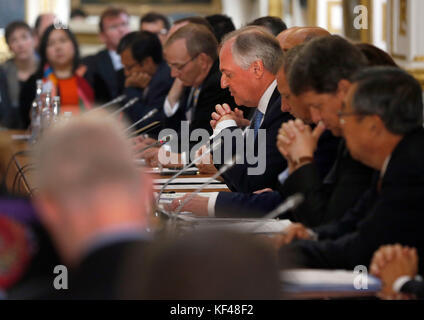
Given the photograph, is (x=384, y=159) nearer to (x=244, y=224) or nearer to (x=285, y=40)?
(x=244, y=224)

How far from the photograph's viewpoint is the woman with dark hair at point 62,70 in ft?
23.5

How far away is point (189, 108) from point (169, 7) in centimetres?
919

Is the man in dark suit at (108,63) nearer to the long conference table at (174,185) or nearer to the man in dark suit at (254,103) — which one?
the long conference table at (174,185)

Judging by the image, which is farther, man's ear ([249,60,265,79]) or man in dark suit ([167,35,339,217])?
man's ear ([249,60,265,79])

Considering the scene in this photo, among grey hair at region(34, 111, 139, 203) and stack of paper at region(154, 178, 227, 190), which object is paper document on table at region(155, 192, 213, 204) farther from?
grey hair at region(34, 111, 139, 203)

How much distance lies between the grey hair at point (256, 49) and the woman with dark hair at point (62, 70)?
3280 mm

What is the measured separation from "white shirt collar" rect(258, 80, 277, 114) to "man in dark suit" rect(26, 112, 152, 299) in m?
2.59

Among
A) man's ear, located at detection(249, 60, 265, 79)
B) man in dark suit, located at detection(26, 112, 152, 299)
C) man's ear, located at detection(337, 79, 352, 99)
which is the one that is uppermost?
man in dark suit, located at detection(26, 112, 152, 299)

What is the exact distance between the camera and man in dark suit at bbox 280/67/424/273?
2.28 m

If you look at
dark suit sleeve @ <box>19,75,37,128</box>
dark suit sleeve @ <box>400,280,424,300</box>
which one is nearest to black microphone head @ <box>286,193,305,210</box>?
dark suit sleeve @ <box>400,280,424,300</box>

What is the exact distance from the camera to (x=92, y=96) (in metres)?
7.54

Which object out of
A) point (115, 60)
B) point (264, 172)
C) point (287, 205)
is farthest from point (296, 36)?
point (115, 60)

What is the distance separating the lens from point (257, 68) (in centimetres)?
394

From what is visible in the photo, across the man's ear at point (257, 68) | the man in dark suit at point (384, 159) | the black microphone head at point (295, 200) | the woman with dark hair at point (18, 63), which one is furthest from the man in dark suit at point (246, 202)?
the woman with dark hair at point (18, 63)
